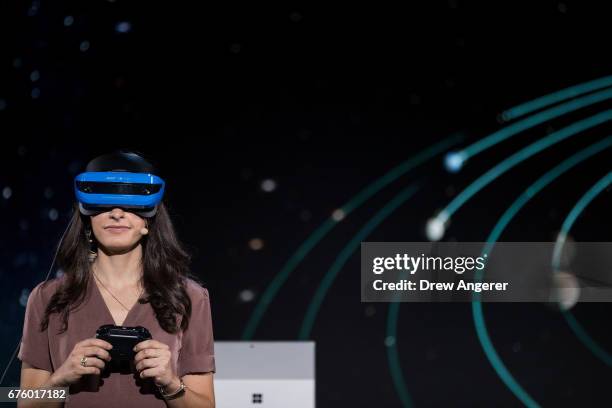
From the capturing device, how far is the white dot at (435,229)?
3.23 meters

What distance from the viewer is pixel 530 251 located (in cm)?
328

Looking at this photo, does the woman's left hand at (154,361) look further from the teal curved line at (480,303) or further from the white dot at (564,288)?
the white dot at (564,288)

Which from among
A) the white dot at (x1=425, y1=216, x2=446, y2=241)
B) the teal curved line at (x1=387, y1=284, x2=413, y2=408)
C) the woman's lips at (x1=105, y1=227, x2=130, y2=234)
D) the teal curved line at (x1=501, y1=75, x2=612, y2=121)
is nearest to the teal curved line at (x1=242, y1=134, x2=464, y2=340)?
the white dot at (x1=425, y1=216, x2=446, y2=241)

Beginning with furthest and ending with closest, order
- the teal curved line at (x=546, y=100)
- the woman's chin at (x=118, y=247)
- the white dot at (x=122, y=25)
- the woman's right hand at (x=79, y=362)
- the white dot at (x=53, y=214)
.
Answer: the teal curved line at (x=546, y=100), the white dot at (x=122, y=25), the white dot at (x=53, y=214), the woman's chin at (x=118, y=247), the woman's right hand at (x=79, y=362)

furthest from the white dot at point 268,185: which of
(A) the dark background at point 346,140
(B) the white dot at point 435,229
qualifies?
(B) the white dot at point 435,229

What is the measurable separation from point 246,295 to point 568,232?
157 cm

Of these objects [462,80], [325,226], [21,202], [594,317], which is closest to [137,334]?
[21,202]

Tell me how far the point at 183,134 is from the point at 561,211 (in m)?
1.83

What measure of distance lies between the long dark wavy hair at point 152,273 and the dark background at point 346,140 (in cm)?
140


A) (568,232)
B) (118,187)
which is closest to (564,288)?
(568,232)

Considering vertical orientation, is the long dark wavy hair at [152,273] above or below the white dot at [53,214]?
below

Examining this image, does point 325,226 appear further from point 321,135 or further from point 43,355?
point 43,355

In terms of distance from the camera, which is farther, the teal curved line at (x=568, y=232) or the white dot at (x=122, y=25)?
the teal curved line at (x=568, y=232)

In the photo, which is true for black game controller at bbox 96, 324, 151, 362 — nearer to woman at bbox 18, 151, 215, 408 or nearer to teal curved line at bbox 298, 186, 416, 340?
woman at bbox 18, 151, 215, 408
